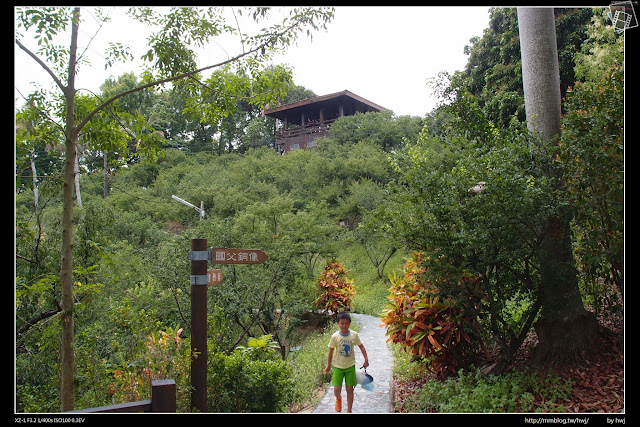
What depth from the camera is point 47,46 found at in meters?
3.68

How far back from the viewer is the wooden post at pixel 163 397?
3166 mm

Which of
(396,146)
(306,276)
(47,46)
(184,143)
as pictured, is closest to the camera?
(47,46)

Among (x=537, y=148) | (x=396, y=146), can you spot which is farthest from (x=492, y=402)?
(x=396, y=146)

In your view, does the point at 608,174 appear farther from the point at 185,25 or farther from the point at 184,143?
the point at 184,143

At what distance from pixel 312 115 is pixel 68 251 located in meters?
25.5

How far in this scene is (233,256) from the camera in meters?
4.32

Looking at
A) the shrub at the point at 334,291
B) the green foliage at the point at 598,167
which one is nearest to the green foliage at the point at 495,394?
the green foliage at the point at 598,167

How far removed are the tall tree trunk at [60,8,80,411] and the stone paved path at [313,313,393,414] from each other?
8.59 feet

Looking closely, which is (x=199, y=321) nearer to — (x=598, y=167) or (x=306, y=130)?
(x=598, y=167)

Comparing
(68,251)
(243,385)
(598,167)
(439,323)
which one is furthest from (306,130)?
(68,251)

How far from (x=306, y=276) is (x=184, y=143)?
77.4ft

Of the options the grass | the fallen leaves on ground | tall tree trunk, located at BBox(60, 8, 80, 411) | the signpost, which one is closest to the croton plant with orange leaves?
the grass

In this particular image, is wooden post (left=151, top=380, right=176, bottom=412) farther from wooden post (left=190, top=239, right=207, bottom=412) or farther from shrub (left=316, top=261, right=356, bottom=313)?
shrub (left=316, top=261, right=356, bottom=313)

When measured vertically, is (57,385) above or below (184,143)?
below
